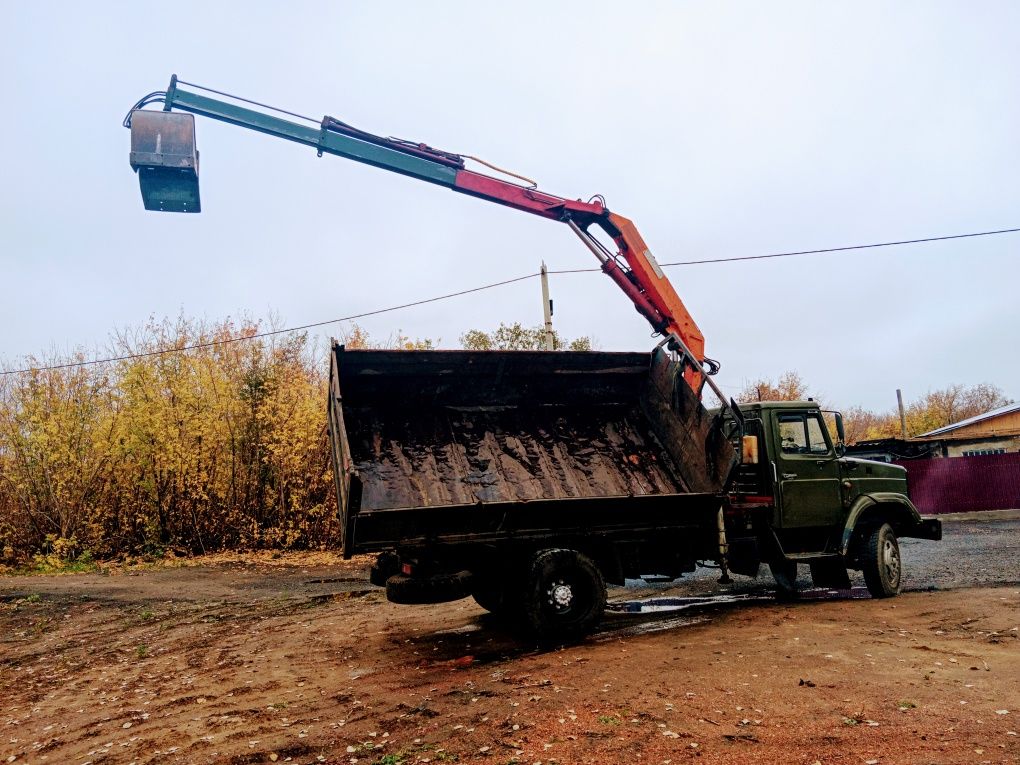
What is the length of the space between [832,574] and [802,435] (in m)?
1.73

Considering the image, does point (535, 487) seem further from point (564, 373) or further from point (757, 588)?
point (757, 588)

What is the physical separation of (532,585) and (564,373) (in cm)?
256

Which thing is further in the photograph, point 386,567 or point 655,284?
point 655,284

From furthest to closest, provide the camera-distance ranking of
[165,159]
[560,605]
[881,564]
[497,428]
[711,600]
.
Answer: [711,600], [165,159], [881,564], [497,428], [560,605]

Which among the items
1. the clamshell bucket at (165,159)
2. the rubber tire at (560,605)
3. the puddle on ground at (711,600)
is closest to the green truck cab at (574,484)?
the rubber tire at (560,605)

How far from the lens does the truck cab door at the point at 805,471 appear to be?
339 inches

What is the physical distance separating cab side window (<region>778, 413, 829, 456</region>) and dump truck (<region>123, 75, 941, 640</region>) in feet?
0.05

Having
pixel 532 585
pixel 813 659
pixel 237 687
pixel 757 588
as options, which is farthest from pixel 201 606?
pixel 813 659

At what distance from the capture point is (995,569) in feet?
35.5

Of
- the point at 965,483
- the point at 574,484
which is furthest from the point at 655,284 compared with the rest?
the point at 965,483

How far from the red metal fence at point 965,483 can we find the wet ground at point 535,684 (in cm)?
1541

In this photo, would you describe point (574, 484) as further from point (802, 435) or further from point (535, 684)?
point (802, 435)

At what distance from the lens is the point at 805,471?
8.70 m

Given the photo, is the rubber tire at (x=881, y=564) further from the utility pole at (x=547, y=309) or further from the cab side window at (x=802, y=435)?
the utility pole at (x=547, y=309)
